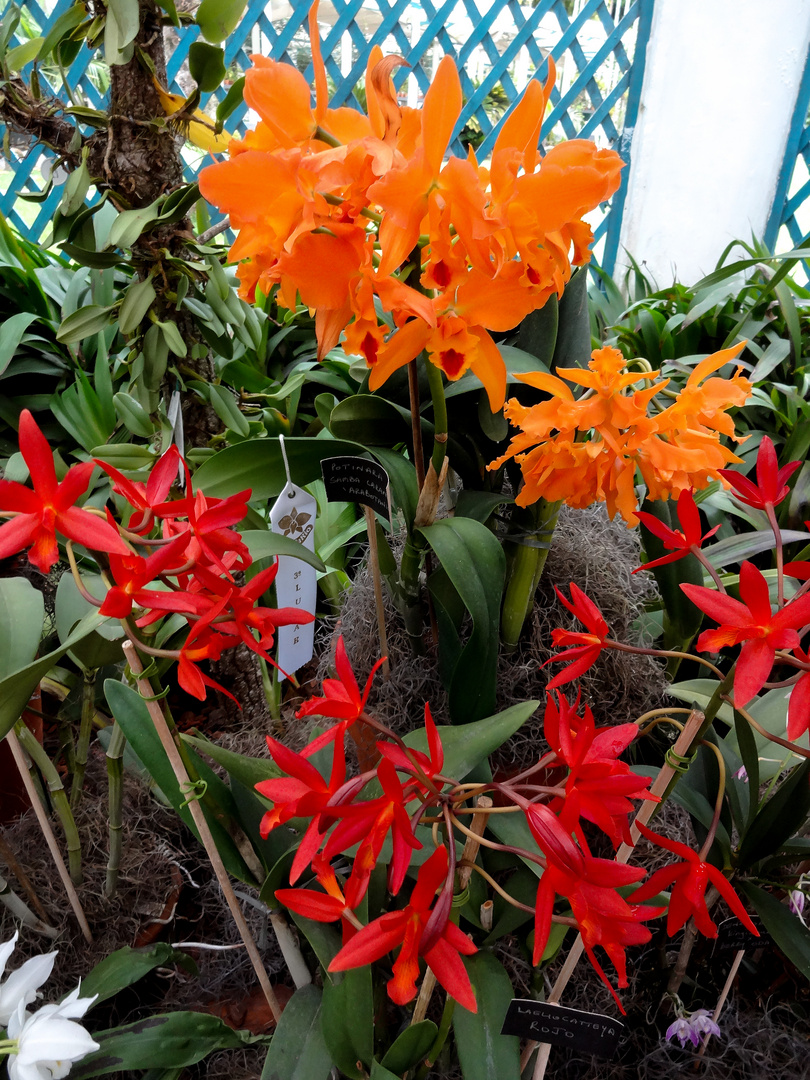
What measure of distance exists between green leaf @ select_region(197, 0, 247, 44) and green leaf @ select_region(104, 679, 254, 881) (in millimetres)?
578

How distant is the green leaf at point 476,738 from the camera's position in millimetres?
545

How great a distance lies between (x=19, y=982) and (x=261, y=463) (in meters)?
0.43

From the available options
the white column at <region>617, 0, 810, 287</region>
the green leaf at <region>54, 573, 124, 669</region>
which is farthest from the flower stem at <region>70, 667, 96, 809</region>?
the white column at <region>617, 0, 810, 287</region>

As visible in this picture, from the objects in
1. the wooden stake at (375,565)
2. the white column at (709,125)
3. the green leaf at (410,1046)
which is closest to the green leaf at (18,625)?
the wooden stake at (375,565)

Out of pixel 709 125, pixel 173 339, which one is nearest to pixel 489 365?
pixel 173 339

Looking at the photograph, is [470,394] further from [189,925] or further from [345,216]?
[189,925]

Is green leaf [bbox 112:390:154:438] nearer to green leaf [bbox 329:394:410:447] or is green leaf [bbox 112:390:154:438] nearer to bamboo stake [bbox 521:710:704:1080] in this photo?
green leaf [bbox 329:394:410:447]

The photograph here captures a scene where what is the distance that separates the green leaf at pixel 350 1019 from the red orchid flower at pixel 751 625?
332 mm

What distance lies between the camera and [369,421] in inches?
27.5

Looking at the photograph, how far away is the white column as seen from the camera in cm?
212

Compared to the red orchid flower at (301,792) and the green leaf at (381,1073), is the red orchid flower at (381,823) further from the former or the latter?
the green leaf at (381,1073)

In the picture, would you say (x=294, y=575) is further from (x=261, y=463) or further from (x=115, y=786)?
(x=115, y=786)

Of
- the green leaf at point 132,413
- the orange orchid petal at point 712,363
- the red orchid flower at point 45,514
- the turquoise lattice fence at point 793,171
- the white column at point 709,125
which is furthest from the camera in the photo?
the turquoise lattice fence at point 793,171

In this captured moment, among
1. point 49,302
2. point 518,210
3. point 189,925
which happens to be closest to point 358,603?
point 189,925
